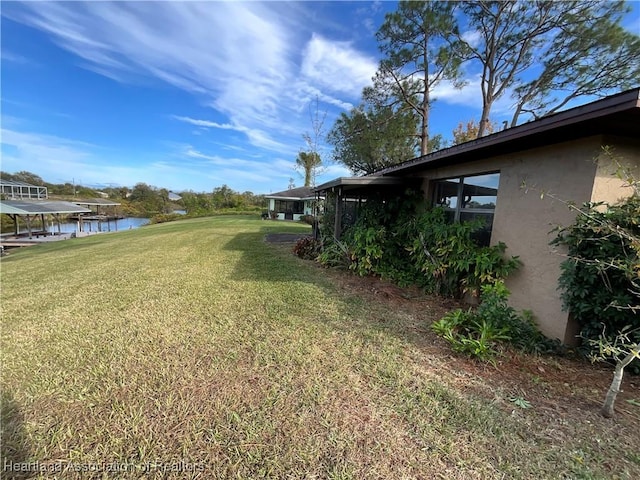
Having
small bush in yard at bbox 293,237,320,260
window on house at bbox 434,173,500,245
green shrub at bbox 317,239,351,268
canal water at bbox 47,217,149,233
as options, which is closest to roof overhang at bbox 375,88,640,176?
window on house at bbox 434,173,500,245

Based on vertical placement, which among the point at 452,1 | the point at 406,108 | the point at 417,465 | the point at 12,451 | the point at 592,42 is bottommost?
the point at 12,451

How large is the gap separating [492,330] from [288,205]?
25718 mm

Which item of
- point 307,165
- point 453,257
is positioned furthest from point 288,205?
point 453,257

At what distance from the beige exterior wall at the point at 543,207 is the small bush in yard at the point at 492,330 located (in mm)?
260

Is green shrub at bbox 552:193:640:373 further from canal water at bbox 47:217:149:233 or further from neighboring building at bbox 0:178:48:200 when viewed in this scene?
neighboring building at bbox 0:178:48:200

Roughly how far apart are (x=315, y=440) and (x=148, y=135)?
3311 centimetres

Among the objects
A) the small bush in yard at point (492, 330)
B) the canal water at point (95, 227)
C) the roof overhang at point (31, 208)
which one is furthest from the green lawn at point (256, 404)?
the canal water at point (95, 227)

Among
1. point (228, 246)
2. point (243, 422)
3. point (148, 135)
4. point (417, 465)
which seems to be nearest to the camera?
point (417, 465)

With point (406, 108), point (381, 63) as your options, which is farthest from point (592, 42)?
point (381, 63)

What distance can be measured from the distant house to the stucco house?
73.8ft

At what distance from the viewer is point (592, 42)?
10.2m

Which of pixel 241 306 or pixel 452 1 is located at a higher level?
pixel 452 1

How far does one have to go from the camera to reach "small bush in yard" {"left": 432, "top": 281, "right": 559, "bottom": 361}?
3080 mm

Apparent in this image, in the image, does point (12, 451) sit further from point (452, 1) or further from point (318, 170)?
point (318, 170)
